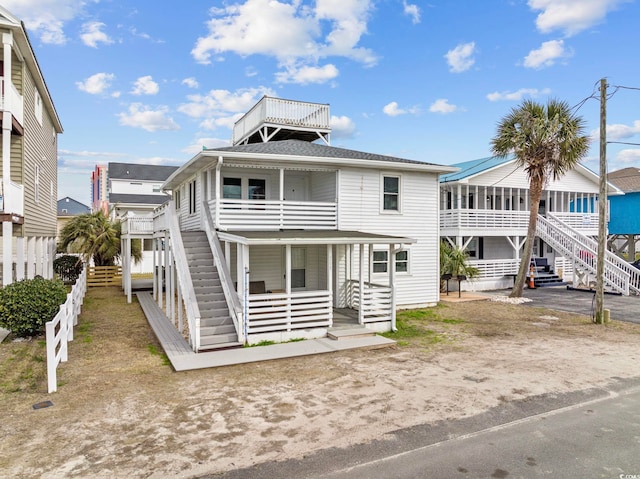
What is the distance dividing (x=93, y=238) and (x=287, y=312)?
1709cm

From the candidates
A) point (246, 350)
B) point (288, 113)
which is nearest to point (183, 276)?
point (246, 350)

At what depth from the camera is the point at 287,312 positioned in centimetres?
1191

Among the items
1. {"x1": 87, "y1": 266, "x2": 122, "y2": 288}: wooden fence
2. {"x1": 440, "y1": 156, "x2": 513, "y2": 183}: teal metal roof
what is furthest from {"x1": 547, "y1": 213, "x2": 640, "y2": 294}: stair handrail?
{"x1": 87, "y1": 266, "x2": 122, "y2": 288}: wooden fence

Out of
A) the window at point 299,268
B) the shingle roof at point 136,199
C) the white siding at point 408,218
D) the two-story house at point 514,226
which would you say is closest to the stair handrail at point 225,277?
the window at point 299,268

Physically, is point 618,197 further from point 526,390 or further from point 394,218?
point 526,390

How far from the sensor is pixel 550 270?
25.6m

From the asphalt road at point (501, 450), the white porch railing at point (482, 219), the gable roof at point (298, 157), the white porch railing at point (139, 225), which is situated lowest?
the asphalt road at point (501, 450)

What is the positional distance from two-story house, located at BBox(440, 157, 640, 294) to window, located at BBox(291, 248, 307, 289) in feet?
30.4

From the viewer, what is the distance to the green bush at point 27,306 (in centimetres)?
1127

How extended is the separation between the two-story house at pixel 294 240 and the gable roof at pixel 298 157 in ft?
0.16

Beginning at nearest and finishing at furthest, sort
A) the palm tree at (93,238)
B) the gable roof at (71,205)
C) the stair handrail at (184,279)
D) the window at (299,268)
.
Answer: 1. the stair handrail at (184,279)
2. the window at (299,268)
3. the palm tree at (93,238)
4. the gable roof at (71,205)

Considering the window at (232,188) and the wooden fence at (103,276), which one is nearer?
the window at (232,188)

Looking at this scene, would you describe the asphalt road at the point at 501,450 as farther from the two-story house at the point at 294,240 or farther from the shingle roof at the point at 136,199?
the shingle roof at the point at 136,199

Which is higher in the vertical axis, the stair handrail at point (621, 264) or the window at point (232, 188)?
the window at point (232, 188)
